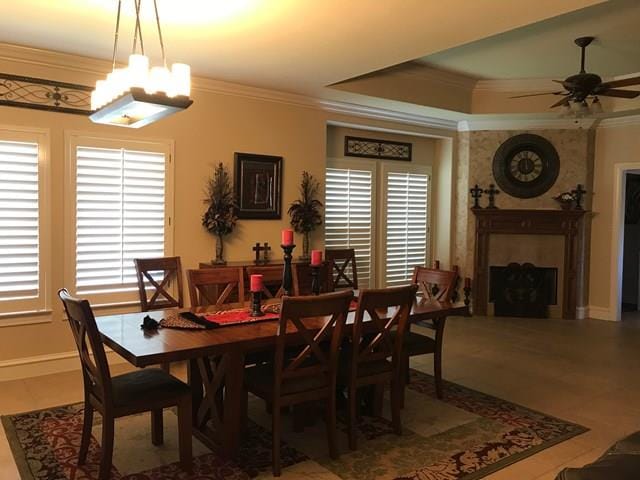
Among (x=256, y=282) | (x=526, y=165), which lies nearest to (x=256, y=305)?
(x=256, y=282)

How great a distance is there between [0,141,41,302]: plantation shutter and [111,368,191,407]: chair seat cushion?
195cm

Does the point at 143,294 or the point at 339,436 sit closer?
the point at 339,436

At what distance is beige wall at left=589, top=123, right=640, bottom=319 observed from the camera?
275 inches

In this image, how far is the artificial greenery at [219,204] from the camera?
16.9 ft

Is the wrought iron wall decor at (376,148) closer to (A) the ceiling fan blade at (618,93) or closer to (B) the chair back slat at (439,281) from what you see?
(B) the chair back slat at (439,281)

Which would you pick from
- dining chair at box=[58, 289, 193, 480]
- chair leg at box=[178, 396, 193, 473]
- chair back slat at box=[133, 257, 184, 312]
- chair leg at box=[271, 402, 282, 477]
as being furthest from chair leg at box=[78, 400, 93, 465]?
chair back slat at box=[133, 257, 184, 312]

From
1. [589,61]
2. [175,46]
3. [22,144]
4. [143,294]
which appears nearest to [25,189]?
[22,144]

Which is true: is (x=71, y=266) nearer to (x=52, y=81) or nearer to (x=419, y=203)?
(x=52, y=81)

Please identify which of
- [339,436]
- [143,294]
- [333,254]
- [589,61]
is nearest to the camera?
[339,436]

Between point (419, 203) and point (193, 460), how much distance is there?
17.4ft

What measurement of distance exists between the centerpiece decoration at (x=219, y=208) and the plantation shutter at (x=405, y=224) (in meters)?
2.57

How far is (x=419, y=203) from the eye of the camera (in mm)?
7527

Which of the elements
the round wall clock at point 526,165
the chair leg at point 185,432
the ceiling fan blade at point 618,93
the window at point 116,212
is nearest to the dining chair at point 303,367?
the chair leg at point 185,432

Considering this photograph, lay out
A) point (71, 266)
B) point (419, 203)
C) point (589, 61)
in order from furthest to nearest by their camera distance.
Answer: point (419, 203) < point (589, 61) < point (71, 266)
